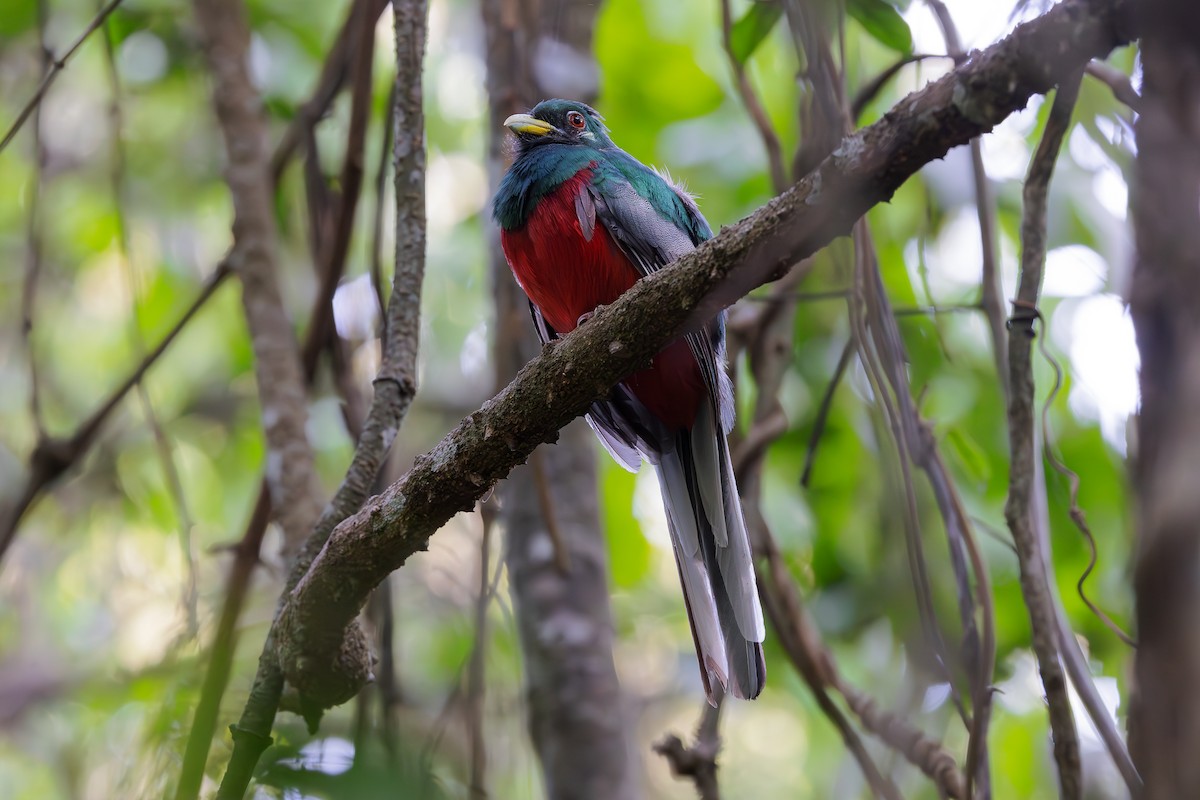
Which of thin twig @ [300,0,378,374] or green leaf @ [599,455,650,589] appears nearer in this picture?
thin twig @ [300,0,378,374]

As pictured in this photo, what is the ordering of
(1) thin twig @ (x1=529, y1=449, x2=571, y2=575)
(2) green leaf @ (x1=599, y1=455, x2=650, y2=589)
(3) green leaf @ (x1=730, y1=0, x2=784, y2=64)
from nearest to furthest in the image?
(3) green leaf @ (x1=730, y1=0, x2=784, y2=64), (1) thin twig @ (x1=529, y1=449, x2=571, y2=575), (2) green leaf @ (x1=599, y1=455, x2=650, y2=589)

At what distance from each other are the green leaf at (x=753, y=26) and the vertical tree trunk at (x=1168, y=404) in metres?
2.22

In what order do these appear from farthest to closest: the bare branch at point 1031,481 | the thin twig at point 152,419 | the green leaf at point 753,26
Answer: the thin twig at point 152,419 → the green leaf at point 753,26 → the bare branch at point 1031,481

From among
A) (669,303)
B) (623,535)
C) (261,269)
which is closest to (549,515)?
(623,535)

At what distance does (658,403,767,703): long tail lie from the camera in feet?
8.85

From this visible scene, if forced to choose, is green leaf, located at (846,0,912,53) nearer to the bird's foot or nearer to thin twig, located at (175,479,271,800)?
the bird's foot

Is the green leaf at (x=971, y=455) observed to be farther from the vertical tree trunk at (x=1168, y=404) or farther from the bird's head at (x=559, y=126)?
the vertical tree trunk at (x=1168, y=404)

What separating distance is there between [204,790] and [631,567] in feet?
8.52

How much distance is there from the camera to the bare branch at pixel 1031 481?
2195 millimetres

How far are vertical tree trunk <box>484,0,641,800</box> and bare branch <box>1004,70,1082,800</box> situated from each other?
4.87ft

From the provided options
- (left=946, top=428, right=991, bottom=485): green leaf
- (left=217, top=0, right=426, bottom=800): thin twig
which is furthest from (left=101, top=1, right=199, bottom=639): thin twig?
(left=946, top=428, right=991, bottom=485): green leaf

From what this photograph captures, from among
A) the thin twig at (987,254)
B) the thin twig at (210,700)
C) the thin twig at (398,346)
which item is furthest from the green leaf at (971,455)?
the thin twig at (210,700)

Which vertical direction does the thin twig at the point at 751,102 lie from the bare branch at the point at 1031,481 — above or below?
above

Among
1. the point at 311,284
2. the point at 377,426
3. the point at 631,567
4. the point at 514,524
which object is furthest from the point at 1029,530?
the point at 311,284
